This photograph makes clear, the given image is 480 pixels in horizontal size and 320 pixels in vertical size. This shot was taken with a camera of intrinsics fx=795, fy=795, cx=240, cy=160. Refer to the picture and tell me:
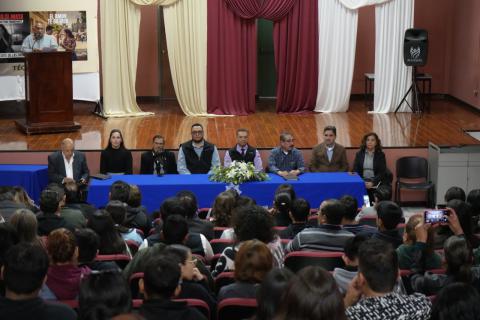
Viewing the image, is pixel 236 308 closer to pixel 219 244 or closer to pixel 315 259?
pixel 315 259

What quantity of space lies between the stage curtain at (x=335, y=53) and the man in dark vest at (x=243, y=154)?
13.0 ft

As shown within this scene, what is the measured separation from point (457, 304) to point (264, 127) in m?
8.58

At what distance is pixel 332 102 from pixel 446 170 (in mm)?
3763

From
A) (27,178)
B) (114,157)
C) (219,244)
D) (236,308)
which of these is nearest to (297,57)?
(114,157)

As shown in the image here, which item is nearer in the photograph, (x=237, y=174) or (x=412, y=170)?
(x=237, y=174)

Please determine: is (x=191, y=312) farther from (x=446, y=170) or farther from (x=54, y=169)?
(x=446, y=170)

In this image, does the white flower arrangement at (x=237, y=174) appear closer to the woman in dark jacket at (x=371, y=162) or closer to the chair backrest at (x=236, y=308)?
the woman in dark jacket at (x=371, y=162)

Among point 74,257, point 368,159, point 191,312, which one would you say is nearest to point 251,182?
point 368,159

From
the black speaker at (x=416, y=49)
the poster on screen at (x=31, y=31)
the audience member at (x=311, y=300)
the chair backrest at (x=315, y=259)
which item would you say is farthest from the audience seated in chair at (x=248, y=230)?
the black speaker at (x=416, y=49)

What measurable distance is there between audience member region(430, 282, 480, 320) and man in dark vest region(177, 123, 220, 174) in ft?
20.5

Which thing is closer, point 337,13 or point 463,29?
point 337,13

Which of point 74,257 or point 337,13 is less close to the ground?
point 337,13

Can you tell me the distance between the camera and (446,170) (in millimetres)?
9672

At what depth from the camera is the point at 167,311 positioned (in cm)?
338
